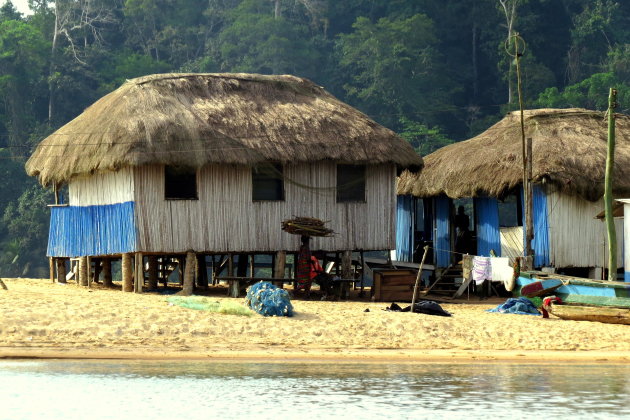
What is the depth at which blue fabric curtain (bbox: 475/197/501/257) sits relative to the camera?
1105 inches

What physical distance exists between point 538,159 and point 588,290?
4.96 metres

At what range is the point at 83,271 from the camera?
26750 millimetres

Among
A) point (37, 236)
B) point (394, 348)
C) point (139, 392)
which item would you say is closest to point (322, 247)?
point (394, 348)

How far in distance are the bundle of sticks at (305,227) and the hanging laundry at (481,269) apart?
3.44m

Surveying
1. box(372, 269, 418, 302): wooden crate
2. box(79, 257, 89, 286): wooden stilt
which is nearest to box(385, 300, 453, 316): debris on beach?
box(372, 269, 418, 302): wooden crate

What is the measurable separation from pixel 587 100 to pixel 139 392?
37.6 m

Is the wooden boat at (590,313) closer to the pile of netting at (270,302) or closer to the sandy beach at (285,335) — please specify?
the sandy beach at (285,335)

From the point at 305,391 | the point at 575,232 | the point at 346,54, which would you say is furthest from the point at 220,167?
the point at 346,54

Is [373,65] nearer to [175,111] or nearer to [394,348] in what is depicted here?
[175,111]

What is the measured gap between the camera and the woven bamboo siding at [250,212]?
78.9 feet

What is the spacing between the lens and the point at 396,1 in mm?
57688

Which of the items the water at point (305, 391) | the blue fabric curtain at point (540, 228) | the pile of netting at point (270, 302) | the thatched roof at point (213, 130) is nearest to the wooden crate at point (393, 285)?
the thatched roof at point (213, 130)

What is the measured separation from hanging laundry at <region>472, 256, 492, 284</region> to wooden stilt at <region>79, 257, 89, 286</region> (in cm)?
857

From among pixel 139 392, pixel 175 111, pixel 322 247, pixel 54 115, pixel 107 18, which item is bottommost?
pixel 139 392
